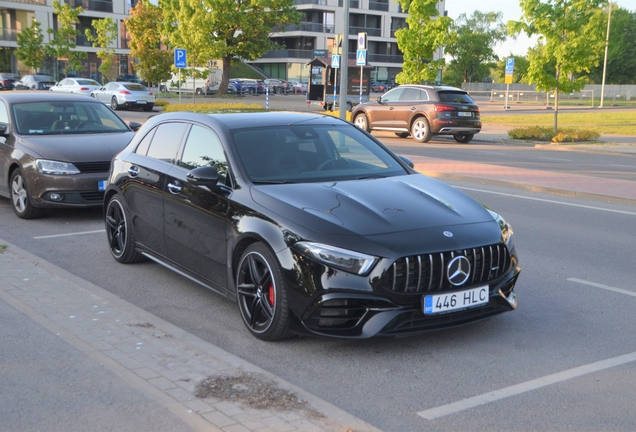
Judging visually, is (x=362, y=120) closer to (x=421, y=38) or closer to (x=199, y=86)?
(x=421, y=38)

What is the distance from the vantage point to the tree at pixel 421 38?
32125 millimetres

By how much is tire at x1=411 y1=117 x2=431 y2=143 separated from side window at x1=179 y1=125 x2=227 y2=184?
18.3 meters

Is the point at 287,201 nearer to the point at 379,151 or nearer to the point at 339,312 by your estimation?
the point at 339,312

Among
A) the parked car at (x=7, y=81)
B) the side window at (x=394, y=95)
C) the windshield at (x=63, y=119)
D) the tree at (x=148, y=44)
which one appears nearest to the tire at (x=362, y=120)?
the side window at (x=394, y=95)

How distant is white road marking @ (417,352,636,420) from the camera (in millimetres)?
4223

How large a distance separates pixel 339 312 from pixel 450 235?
0.91 meters

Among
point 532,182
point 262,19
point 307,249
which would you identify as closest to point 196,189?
point 307,249

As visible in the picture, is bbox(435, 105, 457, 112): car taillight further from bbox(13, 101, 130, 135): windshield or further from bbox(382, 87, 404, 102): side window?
bbox(13, 101, 130, 135): windshield

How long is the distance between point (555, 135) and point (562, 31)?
11.9 ft

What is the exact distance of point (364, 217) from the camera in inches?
206

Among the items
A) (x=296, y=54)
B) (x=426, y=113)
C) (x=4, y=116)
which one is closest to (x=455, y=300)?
(x=4, y=116)

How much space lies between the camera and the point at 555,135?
25.7 metres

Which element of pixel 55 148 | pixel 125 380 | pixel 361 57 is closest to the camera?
pixel 125 380

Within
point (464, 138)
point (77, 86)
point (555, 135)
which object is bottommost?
point (464, 138)
